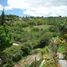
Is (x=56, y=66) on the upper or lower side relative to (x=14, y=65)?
upper

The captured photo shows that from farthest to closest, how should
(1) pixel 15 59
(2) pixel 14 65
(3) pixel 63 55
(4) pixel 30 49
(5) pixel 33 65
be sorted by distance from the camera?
(4) pixel 30 49 < (1) pixel 15 59 < (2) pixel 14 65 < (3) pixel 63 55 < (5) pixel 33 65

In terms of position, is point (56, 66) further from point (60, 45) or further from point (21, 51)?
point (21, 51)

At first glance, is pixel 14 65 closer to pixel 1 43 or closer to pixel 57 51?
pixel 57 51

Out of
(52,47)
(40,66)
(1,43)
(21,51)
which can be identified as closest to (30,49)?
(21,51)

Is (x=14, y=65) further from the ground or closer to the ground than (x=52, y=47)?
closer to the ground

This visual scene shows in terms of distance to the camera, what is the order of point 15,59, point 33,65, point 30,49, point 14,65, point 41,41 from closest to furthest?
point 33,65
point 14,65
point 15,59
point 30,49
point 41,41

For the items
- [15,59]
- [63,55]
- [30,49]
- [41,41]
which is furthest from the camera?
[41,41]

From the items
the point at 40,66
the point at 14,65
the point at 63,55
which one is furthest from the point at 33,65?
the point at 14,65

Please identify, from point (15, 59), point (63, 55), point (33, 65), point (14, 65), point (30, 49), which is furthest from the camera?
point (30, 49)

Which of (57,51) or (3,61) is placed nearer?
(57,51)
